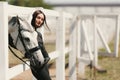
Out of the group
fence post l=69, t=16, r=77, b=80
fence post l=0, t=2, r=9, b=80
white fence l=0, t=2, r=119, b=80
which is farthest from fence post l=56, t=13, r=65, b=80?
fence post l=0, t=2, r=9, b=80

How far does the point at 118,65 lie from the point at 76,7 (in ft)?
101

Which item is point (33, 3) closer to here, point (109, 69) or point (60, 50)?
point (109, 69)

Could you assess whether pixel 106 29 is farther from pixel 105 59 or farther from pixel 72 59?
pixel 72 59

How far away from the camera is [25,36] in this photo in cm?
321

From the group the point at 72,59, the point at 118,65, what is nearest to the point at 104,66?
the point at 118,65

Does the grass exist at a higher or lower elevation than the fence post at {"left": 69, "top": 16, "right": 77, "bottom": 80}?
lower

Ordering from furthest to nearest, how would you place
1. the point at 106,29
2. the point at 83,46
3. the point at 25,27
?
the point at 106,29, the point at 83,46, the point at 25,27

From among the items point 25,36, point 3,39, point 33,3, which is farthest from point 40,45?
point 33,3

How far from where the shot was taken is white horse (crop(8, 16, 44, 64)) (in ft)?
10.5

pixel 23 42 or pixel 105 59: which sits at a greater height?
pixel 23 42

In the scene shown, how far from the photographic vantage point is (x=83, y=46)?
29.9 feet

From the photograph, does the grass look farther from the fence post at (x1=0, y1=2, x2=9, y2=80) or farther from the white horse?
the fence post at (x1=0, y1=2, x2=9, y2=80)

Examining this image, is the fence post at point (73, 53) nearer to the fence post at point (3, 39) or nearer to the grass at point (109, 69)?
the grass at point (109, 69)

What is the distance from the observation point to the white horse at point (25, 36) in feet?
10.5
